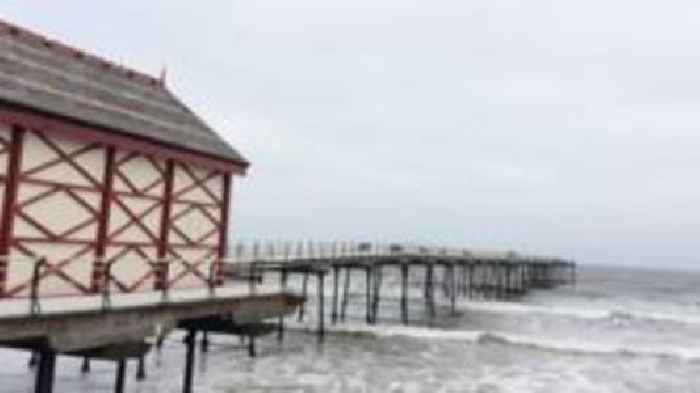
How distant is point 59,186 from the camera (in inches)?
763

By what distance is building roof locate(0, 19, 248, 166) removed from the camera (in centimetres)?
1941

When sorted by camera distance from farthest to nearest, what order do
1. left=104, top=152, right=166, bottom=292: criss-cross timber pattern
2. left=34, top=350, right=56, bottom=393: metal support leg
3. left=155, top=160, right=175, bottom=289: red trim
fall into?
left=155, top=160, right=175, bottom=289: red trim
left=104, top=152, right=166, bottom=292: criss-cross timber pattern
left=34, top=350, right=56, bottom=393: metal support leg

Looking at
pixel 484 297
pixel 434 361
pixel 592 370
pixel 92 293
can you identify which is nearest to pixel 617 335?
pixel 592 370

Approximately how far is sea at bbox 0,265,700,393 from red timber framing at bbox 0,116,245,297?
16.5ft

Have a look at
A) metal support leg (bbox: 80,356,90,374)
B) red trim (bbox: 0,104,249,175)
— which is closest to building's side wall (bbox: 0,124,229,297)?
red trim (bbox: 0,104,249,175)

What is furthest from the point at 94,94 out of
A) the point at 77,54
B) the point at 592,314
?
the point at 592,314

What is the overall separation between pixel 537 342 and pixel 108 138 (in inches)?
1262

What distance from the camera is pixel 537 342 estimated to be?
47844mm

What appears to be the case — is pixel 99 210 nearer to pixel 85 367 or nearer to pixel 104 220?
pixel 104 220

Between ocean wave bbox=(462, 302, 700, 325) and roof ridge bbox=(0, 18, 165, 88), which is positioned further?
ocean wave bbox=(462, 302, 700, 325)

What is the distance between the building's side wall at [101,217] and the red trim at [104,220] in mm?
22

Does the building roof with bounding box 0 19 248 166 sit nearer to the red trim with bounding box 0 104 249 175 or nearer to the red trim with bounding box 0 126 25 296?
the red trim with bounding box 0 104 249 175

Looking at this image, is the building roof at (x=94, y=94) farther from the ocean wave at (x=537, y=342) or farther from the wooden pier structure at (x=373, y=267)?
the ocean wave at (x=537, y=342)

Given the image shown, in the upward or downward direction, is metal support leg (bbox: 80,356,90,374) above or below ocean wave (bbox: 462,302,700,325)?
above
